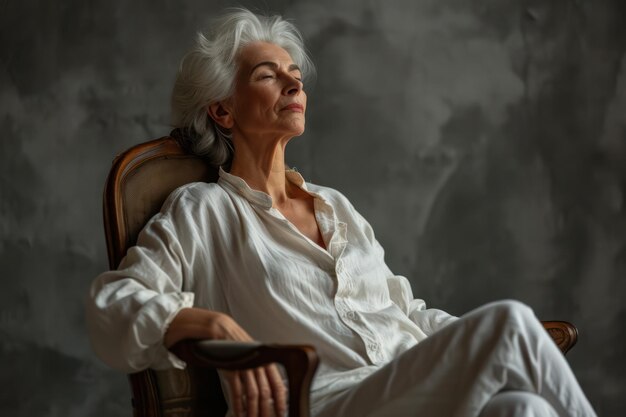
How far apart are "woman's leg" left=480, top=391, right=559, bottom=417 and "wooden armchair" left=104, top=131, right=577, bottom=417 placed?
1.28ft

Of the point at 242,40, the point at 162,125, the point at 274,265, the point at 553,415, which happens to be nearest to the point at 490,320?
the point at 553,415

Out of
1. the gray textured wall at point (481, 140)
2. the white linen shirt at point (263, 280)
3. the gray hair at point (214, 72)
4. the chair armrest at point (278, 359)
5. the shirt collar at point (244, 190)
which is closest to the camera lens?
the chair armrest at point (278, 359)

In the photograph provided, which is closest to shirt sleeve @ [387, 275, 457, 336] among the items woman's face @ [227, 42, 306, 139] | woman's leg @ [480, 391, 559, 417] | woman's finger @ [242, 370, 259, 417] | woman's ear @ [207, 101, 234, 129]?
woman's face @ [227, 42, 306, 139]

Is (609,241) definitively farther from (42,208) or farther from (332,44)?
(42,208)

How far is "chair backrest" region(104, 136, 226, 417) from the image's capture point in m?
2.15

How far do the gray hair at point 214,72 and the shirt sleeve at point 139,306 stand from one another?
482 mm

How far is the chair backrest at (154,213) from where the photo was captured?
84.7 inches

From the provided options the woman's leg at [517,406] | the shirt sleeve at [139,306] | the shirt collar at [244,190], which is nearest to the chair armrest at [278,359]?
the shirt sleeve at [139,306]

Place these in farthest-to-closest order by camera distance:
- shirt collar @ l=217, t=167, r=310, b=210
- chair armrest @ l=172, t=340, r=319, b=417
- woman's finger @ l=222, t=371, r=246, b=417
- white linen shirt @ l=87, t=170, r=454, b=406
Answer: shirt collar @ l=217, t=167, r=310, b=210 → white linen shirt @ l=87, t=170, r=454, b=406 → woman's finger @ l=222, t=371, r=246, b=417 → chair armrest @ l=172, t=340, r=319, b=417

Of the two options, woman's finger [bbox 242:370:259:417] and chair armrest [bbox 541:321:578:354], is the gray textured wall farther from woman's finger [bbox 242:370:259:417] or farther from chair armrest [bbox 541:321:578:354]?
woman's finger [bbox 242:370:259:417]

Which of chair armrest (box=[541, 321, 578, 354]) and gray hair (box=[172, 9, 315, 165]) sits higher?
gray hair (box=[172, 9, 315, 165])

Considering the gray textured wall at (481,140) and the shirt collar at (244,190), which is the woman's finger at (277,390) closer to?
the shirt collar at (244,190)

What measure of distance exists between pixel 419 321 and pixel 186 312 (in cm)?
84

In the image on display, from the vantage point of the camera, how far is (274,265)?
7.33 ft
